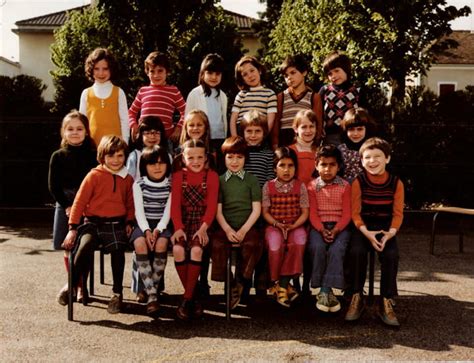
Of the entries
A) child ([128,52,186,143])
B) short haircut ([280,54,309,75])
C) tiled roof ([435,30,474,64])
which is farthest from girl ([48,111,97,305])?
tiled roof ([435,30,474,64])

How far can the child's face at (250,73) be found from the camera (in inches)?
250

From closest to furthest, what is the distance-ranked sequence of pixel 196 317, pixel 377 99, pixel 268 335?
pixel 268 335 → pixel 196 317 → pixel 377 99

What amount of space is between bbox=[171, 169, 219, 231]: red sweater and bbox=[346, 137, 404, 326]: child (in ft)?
3.76

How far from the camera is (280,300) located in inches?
208

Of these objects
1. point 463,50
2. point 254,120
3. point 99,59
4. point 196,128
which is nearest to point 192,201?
point 196,128

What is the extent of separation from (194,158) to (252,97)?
124cm

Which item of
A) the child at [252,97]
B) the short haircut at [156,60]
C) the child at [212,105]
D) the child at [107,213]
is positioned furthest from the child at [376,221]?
the short haircut at [156,60]

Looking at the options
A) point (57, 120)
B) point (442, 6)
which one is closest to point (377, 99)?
point (442, 6)

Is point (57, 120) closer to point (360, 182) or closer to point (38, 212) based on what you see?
point (38, 212)

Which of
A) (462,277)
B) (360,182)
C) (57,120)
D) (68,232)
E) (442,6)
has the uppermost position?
(442,6)

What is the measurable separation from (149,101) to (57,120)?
4975 mm

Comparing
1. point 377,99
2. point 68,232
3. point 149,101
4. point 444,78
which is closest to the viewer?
point 68,232

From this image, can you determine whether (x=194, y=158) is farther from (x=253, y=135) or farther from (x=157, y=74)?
(x=157, y=74)

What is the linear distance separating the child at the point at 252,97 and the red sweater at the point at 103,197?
1343mm
